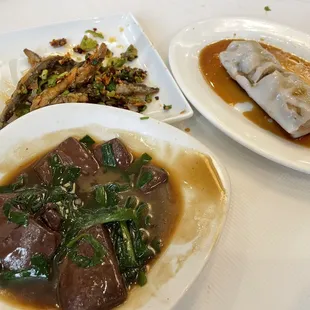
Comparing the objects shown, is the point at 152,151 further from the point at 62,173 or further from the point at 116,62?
the point at 116,62

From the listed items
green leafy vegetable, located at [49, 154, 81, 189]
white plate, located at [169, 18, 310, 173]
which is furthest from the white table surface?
green leafy vegetable, located at [49, 154, 81, 189]

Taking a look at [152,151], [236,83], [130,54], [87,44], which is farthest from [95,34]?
[152,151]

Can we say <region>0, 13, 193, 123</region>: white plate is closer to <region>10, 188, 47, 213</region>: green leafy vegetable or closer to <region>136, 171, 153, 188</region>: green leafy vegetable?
<region>136, 171, 153, 188</region>: green leafy vegetable

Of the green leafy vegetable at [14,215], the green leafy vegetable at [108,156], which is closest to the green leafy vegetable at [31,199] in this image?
the green leafy vegetable at [14,215]

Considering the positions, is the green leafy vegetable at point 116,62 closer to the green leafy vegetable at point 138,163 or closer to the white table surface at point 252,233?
the white table surface at point 252,233

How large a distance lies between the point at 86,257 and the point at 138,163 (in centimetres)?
65

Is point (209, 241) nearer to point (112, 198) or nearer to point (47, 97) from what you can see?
point (112, 198)

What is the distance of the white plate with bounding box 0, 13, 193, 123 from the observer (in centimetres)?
264

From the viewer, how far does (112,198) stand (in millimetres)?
1977

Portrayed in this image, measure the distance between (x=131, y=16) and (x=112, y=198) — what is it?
169cm

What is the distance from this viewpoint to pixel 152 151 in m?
2.23

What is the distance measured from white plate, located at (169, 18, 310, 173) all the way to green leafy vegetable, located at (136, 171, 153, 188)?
25.3 inches

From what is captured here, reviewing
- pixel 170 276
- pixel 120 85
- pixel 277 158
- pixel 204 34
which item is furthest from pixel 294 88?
pixel 170 276

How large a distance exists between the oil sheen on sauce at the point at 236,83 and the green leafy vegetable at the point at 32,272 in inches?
63.1
